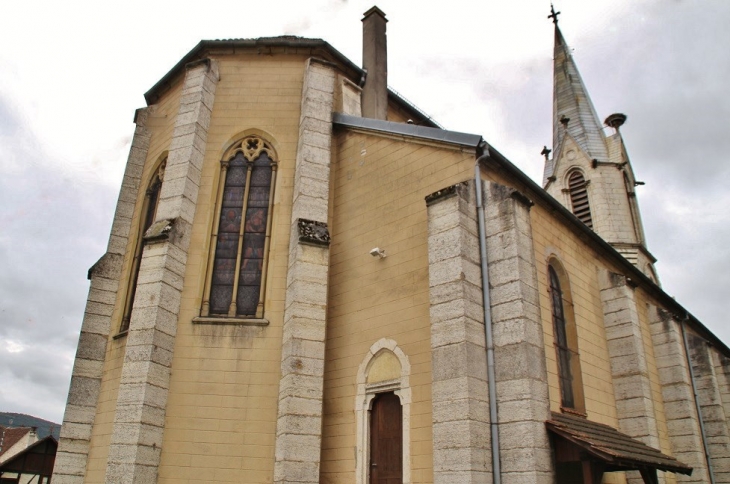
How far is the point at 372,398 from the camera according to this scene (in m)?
9.53

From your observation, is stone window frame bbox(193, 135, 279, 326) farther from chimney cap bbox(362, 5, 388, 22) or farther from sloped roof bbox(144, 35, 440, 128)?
chimney cap bbox(362, 5, 388, 22)

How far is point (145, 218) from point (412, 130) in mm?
6257

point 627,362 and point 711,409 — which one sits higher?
point 627,362

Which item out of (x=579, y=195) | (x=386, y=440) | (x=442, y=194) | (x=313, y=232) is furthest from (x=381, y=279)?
(x=579, y=195)

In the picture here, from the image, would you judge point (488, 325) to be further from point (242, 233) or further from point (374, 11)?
point (374, 11)

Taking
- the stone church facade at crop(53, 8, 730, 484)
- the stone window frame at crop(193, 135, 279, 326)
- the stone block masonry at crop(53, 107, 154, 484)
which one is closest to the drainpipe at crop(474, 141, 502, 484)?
the stone church facade at crop(53, 8, 730, 484)

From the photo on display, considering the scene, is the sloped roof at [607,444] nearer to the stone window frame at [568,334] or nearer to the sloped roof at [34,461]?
the stone window frame at [568,334]

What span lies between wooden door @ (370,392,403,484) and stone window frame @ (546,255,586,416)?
2912 millimetres

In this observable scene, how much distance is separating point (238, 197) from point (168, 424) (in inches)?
177

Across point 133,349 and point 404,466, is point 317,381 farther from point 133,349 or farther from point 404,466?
point 133,349

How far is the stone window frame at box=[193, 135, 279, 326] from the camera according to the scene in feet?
33.9

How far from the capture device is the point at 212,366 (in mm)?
10023

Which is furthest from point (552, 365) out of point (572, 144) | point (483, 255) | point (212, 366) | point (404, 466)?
point (572, 144)

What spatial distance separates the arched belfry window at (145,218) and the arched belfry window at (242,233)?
1581 mm
